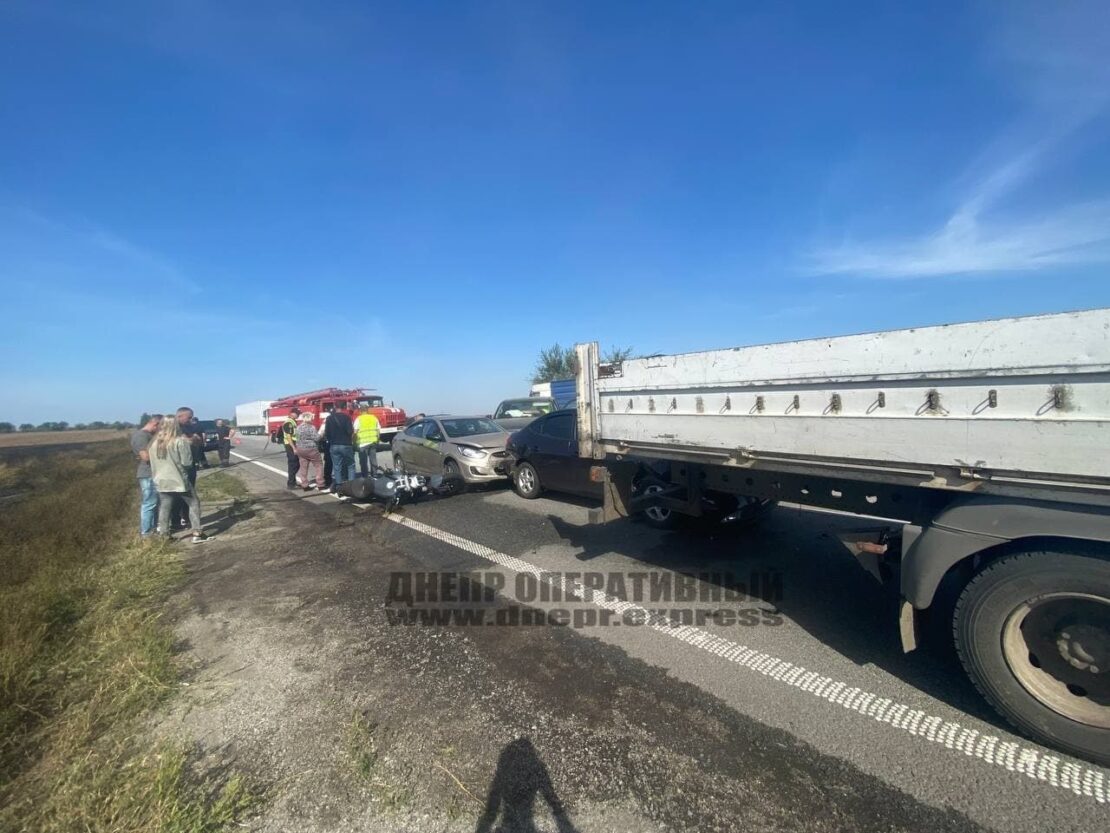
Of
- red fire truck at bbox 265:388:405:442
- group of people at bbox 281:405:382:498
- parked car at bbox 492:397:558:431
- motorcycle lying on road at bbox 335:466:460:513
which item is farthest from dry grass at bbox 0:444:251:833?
red fire truck at bbox 265:388:405:442

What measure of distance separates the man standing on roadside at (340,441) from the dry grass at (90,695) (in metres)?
3.47

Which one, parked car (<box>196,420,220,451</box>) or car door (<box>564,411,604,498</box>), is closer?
car door (<box>564,411,604,498</box>)

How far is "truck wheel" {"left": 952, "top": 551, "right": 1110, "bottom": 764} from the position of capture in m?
2.23

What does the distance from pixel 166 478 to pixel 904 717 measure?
781 centimetres

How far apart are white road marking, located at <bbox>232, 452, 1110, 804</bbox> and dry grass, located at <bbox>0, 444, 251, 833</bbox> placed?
8.95 ft

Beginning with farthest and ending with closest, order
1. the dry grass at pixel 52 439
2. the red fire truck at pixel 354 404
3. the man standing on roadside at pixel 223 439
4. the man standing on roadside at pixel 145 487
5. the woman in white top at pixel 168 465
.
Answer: the dry grass at pixel 52 439, the red fire truck at pixel 354 404, the man standing on roadside at pixel 223 439, the man standing on roadside at pixel 145 487, the woman in white top at pixel 168 465

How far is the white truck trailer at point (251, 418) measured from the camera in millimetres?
45703

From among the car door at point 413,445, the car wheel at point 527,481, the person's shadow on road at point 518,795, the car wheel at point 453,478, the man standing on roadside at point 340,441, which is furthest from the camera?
the car door at point 413,445

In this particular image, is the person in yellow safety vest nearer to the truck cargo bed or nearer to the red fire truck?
the truck cargo bed

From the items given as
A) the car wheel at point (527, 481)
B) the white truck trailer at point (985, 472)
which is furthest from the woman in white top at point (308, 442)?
the white truck trailer at point (985, 472)

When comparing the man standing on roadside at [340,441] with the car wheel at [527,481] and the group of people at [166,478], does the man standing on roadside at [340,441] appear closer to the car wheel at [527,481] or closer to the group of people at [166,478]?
the group of people at [166,478]

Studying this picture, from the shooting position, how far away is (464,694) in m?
2.92

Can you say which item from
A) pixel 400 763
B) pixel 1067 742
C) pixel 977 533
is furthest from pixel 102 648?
pixel 1067 742

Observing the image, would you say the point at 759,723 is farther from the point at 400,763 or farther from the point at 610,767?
the point at 400,763
